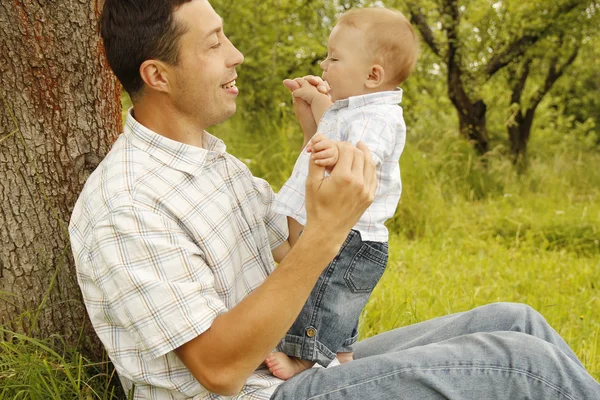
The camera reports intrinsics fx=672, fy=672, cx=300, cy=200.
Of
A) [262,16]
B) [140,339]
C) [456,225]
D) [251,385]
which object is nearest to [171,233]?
[140,339]

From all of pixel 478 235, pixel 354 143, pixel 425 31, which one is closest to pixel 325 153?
pixel 354 143

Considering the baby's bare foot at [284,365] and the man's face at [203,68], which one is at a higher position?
the man's face at [203,68]

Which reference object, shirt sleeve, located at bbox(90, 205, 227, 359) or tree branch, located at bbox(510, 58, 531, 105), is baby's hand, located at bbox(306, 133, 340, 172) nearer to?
shirt sleeve, located at bbox(90, 205, 227, 359)

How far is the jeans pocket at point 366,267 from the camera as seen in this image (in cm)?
189

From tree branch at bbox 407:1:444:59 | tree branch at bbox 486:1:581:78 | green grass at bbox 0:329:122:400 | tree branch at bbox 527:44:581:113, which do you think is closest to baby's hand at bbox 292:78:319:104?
green grass at bbox 0:329:122:400

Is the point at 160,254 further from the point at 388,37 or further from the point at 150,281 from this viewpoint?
the point at 388,37

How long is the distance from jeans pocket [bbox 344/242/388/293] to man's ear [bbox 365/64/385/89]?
486mm

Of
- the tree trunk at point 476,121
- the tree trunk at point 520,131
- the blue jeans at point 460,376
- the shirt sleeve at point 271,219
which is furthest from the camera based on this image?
the tree trunk at point 520,131

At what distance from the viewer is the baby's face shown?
6.70 feet

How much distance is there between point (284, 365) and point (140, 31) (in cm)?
91

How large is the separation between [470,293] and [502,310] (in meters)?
2.00

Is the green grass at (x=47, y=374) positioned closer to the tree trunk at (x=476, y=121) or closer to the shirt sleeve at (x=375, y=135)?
the shirt sleeve at (x=375, y=135)

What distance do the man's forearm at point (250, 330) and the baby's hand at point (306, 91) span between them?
0.76 meters

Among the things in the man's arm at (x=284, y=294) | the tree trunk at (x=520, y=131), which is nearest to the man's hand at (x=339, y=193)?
the man's arm at (x=284, y=294)
